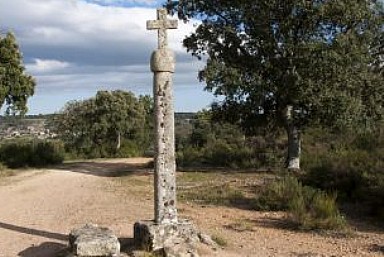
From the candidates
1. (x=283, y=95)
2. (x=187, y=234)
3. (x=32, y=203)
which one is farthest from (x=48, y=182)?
(x=187, y=234)

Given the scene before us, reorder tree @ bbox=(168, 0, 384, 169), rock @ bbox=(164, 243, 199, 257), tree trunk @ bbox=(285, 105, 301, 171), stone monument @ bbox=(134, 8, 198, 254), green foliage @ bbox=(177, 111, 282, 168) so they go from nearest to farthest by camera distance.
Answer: rock @ bbox=(164, 243, 199, 257), stone monument @ bbox=(134, 8, 198, 254), tree @ bbox=(168, 0, 384, 169), tree trunk @ bbox=(285, 105, 301, 171), green foliage @ bbox=(177, 111, 282, 168)

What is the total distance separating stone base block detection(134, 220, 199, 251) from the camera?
30.1 feet

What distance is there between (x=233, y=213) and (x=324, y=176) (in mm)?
3291

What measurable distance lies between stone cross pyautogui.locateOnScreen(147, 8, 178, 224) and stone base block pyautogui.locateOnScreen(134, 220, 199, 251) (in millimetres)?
202

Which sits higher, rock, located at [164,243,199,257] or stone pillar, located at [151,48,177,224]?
stone pillar, located at [151,48,177,224]

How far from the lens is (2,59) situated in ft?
82.1

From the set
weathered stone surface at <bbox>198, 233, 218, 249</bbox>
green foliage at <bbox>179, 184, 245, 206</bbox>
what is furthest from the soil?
green foliage at <bbox>179, 184, 245, 206</bbox>

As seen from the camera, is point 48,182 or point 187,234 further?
point 48,182

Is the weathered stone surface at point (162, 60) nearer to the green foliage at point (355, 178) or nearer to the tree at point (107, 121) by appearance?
the green foliage at point (355, 178)

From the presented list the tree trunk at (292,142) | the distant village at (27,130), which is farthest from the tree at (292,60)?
the distant village at (27,130)

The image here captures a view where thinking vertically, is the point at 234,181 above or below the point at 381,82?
below

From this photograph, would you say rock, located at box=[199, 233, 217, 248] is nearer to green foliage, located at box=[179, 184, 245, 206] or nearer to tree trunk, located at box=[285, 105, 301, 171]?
green foliage, located at box=[179, 184, 245, 206]

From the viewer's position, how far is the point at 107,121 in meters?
47.2

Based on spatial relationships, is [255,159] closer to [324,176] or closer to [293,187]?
[324,176]
